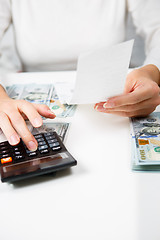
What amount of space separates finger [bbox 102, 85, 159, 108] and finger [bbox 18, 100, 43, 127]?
13 cm

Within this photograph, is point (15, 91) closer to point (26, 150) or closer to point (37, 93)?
point (37, 93)

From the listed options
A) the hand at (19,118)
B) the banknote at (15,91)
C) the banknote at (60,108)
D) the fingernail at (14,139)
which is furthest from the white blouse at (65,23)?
the fingernail at (14,139)

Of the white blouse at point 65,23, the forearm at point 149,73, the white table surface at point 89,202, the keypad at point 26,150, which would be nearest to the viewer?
the white table surface at point 89,202

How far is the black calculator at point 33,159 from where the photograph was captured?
351mm

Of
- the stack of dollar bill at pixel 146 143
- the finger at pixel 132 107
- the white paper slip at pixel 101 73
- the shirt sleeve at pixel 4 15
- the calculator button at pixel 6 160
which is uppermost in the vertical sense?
the shirt sleeve at pixel 4 15

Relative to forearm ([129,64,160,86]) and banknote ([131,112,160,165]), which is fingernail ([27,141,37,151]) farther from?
forearm ([129,64,160,86])

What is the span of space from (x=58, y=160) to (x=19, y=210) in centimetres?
9

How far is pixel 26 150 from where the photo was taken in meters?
0.41

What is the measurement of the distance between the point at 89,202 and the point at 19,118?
23cm

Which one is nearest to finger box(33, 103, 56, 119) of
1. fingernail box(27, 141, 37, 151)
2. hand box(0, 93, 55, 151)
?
hand box(0, 93, 55, 151)

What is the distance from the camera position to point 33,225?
0.29m

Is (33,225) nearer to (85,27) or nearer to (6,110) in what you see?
(6,110)

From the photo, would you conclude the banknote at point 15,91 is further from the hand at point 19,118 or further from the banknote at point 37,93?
the hand at point 19,118

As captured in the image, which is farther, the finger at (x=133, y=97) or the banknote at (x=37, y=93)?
the banknote at (x=37, y=93)
